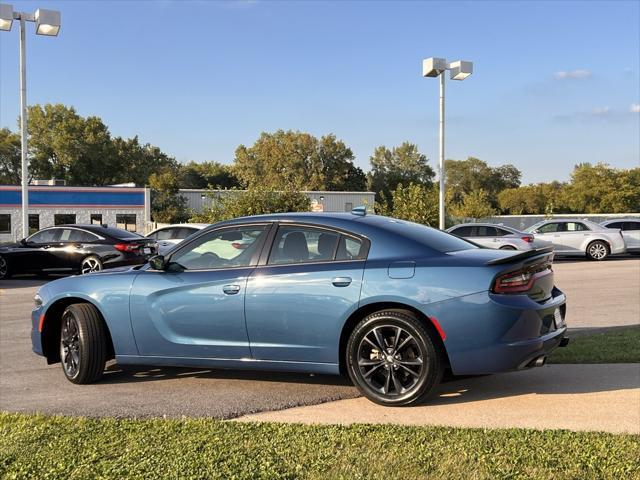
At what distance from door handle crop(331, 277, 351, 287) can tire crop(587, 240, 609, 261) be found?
2082 cm

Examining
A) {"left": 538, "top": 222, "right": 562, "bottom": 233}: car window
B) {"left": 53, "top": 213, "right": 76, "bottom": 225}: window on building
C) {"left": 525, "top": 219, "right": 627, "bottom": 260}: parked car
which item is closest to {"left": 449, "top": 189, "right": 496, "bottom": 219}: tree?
{"left": 538, "top": 222, "right": 562, "bottom": 233}: car window

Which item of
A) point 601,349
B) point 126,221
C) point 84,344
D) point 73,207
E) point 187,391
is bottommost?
point 187,391

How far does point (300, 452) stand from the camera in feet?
13.0

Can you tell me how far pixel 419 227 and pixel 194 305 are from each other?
83.2 inches

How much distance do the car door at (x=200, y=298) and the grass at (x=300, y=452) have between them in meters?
1.06

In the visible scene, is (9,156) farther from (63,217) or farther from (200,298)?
(200,298)

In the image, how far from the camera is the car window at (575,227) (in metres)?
24.1

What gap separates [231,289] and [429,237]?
1735 mm

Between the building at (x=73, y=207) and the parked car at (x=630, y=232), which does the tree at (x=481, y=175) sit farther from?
the parked car at (x=630, y=232)

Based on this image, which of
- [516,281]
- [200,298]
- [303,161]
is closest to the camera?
[516,281]

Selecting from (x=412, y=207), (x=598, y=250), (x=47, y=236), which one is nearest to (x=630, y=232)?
(x=598, y=250)

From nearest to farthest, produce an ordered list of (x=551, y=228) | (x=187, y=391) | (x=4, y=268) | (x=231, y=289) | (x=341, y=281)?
1. (x=341, y=281)
2. (x=231, y=289)
3. (x=187, y=391)
4. (x=4, y=268)
5. (x=551, y=228)

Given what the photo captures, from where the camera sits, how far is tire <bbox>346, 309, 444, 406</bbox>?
195 inches

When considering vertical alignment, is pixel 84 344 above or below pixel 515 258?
below
